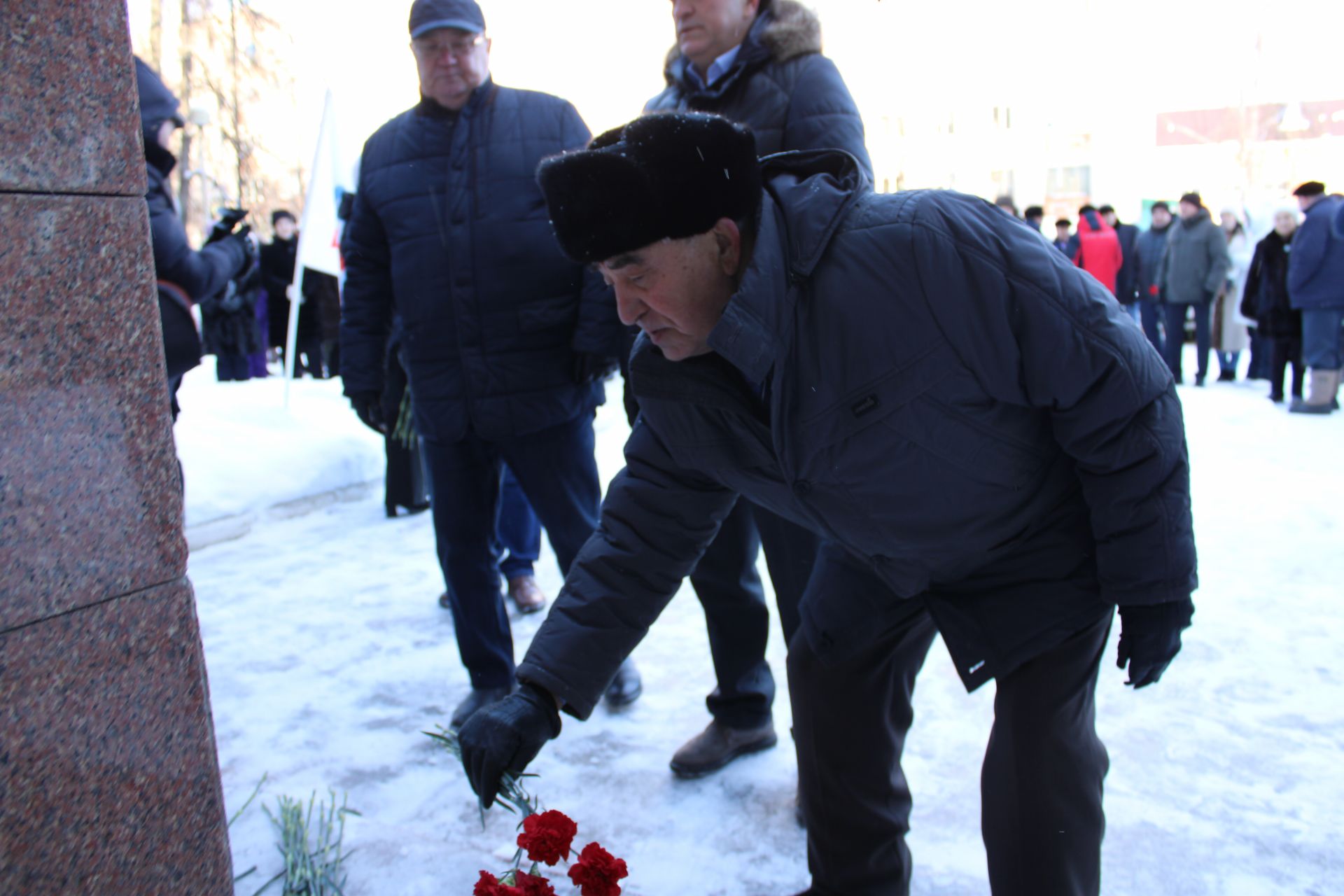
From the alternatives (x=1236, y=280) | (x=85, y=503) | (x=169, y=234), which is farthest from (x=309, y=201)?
(x=1236, y=280)

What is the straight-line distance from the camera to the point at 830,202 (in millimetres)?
1655

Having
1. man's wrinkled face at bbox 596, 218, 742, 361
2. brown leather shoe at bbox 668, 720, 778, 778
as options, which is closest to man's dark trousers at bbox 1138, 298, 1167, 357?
brown leather shoe at bbox 668, 720, 778, 778

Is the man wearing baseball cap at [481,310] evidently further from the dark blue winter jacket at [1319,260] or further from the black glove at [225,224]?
the dark blue winter jacket at [1319,260]

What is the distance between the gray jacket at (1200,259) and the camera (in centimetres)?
1015

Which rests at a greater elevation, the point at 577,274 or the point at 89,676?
the point at 577,274

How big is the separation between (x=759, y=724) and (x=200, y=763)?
1560 millimetres

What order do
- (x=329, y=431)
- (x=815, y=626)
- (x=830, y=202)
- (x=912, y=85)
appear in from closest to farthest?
(x=830, y=202) < (x=815, y=626) < (x=329, y=431) < (x=912, y=85)

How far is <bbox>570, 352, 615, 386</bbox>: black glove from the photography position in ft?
9.84

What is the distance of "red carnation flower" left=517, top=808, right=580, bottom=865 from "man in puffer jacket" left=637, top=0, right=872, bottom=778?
1092 millimetres

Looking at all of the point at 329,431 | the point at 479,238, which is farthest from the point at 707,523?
the point at 329,431

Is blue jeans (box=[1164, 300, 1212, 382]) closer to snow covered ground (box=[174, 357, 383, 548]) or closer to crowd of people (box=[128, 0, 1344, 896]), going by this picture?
snow covered ground (box=[174, 357, 383, 548])

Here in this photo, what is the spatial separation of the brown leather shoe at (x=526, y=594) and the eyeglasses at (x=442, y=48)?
81.9 inches

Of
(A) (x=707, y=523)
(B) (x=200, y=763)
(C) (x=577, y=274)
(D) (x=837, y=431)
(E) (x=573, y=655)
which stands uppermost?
(C) (x=577, y=274)

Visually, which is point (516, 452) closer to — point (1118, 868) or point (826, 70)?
point (826, 70)
